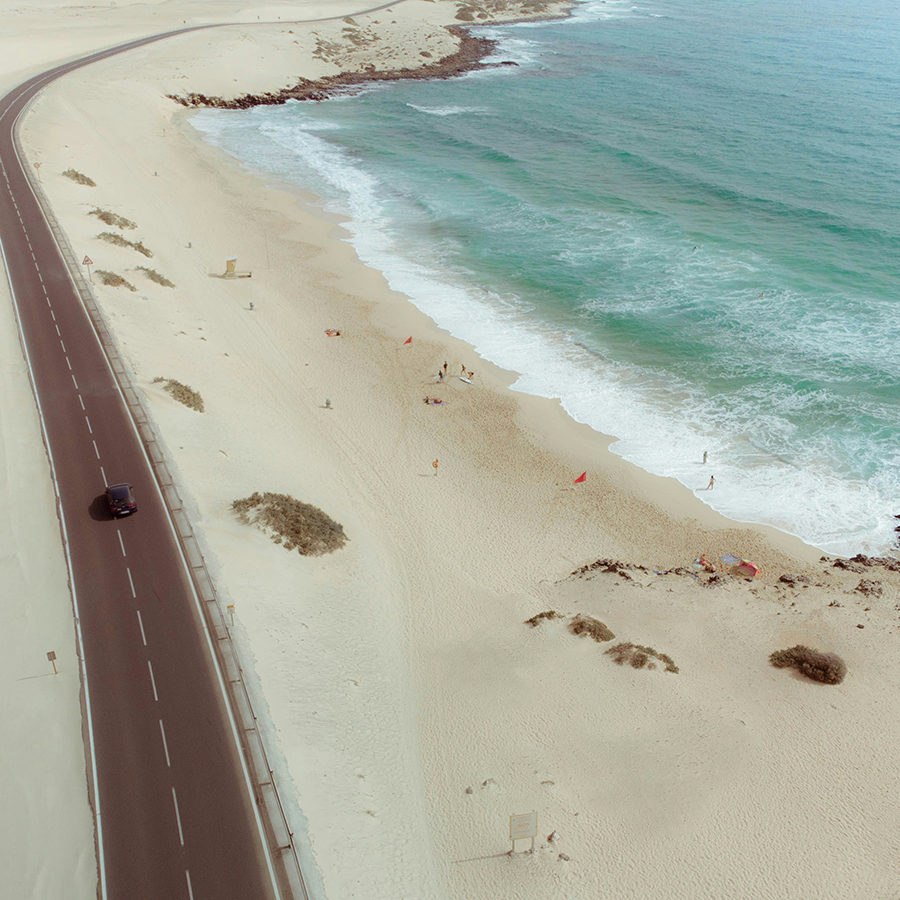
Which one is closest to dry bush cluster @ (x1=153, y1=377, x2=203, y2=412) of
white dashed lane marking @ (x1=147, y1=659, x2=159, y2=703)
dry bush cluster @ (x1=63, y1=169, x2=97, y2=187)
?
white dashed lane marking @ (x1=147, y1=659, x2=159, y2=703)

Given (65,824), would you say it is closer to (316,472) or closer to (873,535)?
(316,472)

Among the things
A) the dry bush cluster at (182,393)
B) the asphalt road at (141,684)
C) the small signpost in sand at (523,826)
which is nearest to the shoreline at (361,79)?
the dry bush cluster at (182,393)

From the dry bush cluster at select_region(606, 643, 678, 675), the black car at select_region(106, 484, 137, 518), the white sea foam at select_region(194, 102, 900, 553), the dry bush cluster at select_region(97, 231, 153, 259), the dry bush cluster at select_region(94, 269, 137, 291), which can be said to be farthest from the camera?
the dry bush cluster at select_region(97, 231, 153, 259)

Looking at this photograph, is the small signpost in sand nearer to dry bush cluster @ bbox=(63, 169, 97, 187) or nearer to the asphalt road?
the asphalt road

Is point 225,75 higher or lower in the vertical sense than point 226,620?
higher

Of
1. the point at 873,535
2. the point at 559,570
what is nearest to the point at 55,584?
the point at 559,570
